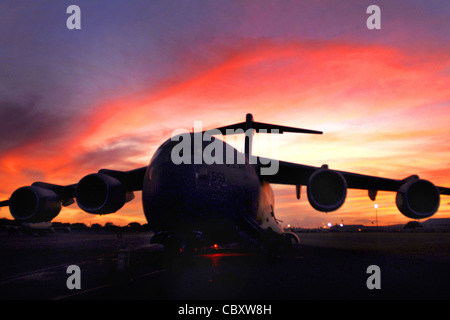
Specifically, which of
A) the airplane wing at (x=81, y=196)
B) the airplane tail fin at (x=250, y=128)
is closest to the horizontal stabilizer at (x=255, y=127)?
the airplane tail fin at (x=250, y=128)

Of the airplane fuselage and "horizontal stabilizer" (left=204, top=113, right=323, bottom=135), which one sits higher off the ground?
"horizontal stabilizer" (left=204, top=113, right=323, bottom=135)

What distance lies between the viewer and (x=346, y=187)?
10.5 metres

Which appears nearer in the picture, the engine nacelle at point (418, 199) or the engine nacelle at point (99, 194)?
the engine nacelle at point (99, 194)

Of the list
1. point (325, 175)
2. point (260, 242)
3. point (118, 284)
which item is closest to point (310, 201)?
point (325, 175)


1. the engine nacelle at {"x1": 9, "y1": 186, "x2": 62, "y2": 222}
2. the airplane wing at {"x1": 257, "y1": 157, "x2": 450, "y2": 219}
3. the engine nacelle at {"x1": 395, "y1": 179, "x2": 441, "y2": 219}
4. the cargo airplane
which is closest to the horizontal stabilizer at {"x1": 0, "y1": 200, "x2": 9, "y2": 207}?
the cargo airplane

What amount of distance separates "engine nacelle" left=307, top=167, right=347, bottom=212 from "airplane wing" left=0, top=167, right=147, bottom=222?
6018 millimetres

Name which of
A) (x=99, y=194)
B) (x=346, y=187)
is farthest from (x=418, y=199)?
(x=99, y=194)

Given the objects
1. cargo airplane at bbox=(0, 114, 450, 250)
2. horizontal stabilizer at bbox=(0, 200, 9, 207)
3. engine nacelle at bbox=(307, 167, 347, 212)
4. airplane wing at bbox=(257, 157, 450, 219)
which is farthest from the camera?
horizontal stabilizer at bbox=(0, 200, 9, 207)

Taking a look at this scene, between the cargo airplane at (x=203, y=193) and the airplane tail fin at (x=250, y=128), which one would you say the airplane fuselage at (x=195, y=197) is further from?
the airplane tail fin at (x=250, y=128)

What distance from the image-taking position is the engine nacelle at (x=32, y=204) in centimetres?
1215

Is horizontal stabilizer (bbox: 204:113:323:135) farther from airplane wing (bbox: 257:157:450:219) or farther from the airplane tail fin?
airplane wing (bbox: 257:157:450:219)

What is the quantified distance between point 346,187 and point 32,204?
35.3 ft

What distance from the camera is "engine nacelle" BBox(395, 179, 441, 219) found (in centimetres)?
1155
